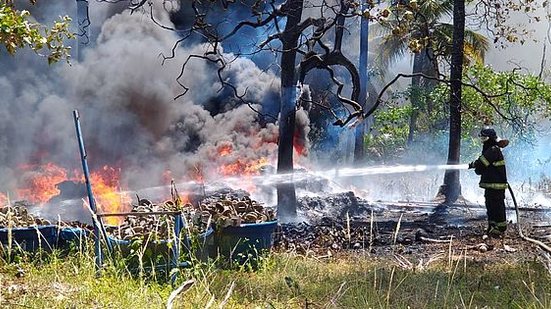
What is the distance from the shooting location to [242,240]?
6.25 metres

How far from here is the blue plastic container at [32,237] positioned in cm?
615

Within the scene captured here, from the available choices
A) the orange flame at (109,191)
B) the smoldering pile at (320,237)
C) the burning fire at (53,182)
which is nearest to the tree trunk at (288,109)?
the smoldering pile at (320,237)

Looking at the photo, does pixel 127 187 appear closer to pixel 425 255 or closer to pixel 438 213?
pixel 438 213

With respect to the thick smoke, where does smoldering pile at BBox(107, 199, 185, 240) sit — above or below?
below

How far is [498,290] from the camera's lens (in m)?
5.46

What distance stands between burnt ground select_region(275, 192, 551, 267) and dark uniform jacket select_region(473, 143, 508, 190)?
799mm

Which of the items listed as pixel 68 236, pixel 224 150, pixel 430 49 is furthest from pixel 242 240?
pixel 430 49

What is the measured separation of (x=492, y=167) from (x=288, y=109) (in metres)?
3.65

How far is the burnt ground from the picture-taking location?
311 inches

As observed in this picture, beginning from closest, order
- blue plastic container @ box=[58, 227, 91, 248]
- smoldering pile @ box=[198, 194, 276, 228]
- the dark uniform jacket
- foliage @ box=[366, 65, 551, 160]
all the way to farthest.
Result: 1. smoldering pile @ box=[198, 194, 276, 228]
2. blue plastic container @ box=[58, 227, 91, 248]
3. the dark uniform jacket
4. foliage @ box=[366, 65, 551, 160]

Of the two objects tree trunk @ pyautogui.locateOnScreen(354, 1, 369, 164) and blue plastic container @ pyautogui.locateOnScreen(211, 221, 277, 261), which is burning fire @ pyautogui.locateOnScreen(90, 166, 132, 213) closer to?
blue plastic container @ pyautogui.locateOnScreen(211, 221, 277, 261)

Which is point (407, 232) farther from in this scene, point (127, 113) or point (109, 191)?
point (127, 113)

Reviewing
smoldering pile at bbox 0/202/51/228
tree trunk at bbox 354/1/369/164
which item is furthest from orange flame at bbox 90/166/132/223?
tree trunk at bbox 354/1/369/164

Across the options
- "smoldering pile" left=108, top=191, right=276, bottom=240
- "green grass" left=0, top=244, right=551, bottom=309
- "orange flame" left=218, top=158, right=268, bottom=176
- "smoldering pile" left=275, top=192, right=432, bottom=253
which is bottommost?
"smoldering pile" left=275, top=192, right=432, bottom=253
